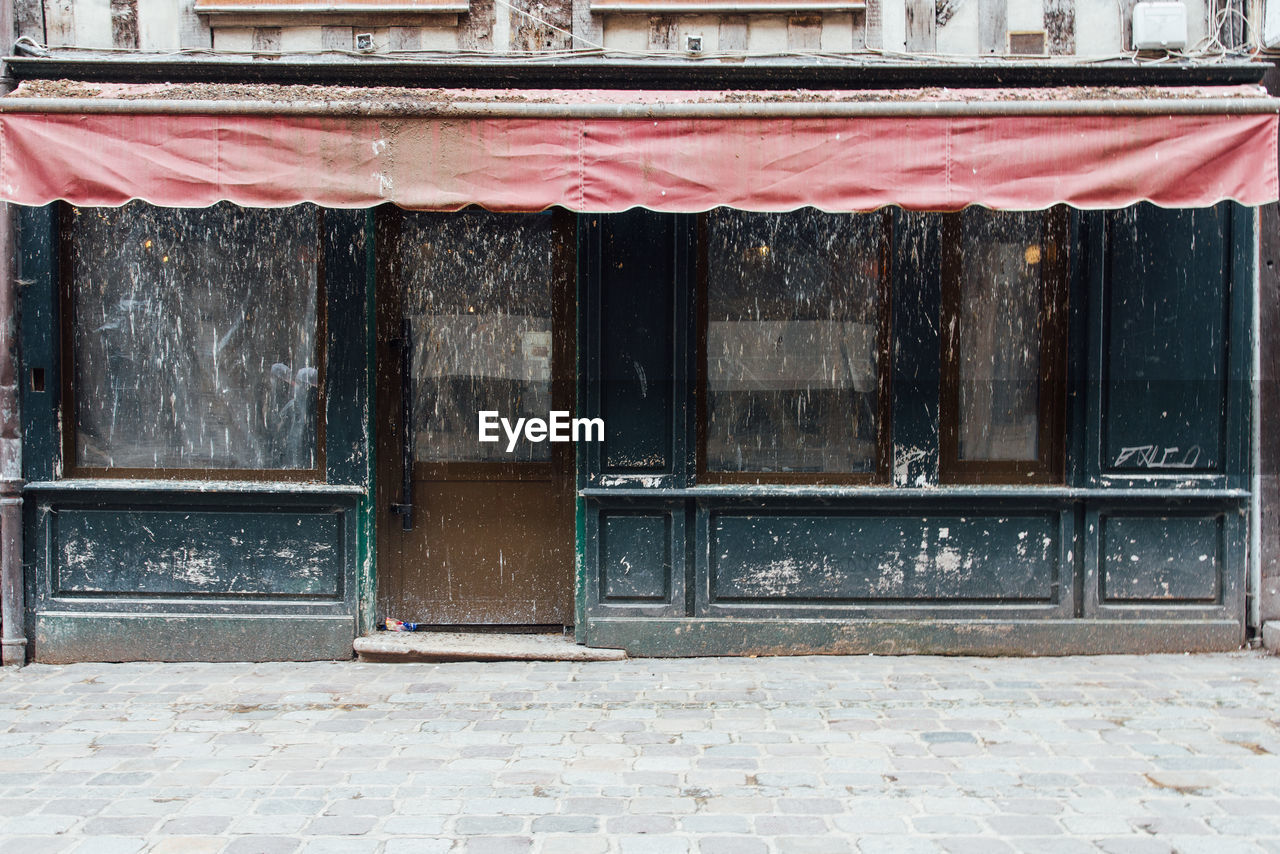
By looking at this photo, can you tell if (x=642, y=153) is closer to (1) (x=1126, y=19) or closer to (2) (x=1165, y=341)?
(1) (x=1126, y=19)

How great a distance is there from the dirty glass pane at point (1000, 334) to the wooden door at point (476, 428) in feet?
8.20

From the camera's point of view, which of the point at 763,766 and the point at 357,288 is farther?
the point at 357,288

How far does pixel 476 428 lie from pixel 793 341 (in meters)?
2.07

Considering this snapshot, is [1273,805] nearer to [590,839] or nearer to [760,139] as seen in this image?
[590,839]

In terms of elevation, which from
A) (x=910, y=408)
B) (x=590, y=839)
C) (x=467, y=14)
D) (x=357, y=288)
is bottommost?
(x=590, y=839)

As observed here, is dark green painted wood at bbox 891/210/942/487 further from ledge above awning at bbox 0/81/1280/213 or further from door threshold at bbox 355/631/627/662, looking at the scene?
door threshold at bbox 355/631/627/662

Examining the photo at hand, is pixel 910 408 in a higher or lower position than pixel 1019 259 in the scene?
lower

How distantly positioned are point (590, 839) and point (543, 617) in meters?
2.72

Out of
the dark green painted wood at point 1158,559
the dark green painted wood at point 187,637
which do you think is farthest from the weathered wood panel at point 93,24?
the dark green painted wood at point 1158,559

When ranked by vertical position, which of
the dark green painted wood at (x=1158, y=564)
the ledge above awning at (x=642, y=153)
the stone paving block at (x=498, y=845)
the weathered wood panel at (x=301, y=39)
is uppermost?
the weathered wood panel at (x=301, y=39)

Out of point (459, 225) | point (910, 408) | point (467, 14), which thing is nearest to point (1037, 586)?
point (910, 408)

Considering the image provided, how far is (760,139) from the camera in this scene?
4754mm

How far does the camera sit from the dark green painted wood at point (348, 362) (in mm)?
5816

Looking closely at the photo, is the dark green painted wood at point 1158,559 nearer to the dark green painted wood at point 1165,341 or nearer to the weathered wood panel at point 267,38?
the dark green painted wood at point 1165,341
